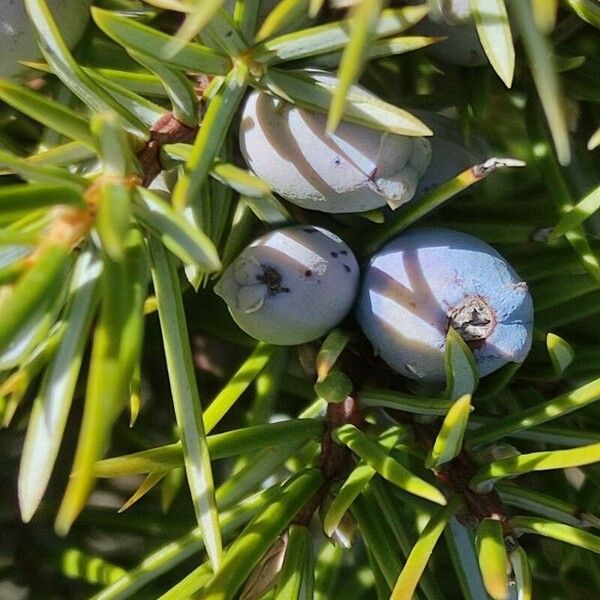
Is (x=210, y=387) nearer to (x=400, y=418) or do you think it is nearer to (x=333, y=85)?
(x=400, y=418)

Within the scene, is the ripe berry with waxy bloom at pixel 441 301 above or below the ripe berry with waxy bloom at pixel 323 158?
below

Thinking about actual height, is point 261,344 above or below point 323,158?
below

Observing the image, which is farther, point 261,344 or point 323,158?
point 261,344
